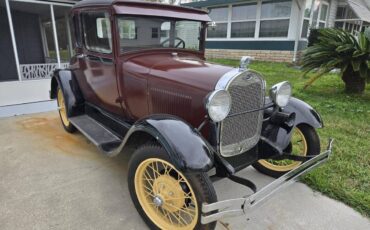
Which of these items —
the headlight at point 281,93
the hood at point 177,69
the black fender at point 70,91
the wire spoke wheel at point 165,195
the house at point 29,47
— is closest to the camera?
the wire spoke wheel at point 165,195

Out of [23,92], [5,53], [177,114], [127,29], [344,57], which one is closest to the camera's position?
[177,114]

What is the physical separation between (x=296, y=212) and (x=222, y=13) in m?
12.5

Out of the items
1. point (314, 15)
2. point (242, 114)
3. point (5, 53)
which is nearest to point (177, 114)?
point (242, 114)

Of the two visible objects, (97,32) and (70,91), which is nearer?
(97,32)

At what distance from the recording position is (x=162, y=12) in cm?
297

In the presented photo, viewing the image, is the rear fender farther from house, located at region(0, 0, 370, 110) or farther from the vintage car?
house, located at region(0, 0, 370, 110)

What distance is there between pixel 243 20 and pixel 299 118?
424 inches

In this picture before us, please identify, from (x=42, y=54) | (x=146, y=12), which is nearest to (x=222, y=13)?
(x=42, y=54)

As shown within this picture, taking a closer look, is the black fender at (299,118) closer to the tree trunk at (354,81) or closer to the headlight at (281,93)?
the headlight at (281,93)

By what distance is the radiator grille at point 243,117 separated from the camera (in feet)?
7.11

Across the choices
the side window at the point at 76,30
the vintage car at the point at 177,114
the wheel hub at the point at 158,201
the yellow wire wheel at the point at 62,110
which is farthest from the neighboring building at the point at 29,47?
the wheel hub at the point at 158,201

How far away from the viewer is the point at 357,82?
601 cm

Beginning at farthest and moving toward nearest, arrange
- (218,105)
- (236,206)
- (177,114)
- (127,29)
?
(127,29), (177,114), (218,105), (236,206)

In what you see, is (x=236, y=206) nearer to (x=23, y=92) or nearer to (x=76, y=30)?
(x=76, y=30)
